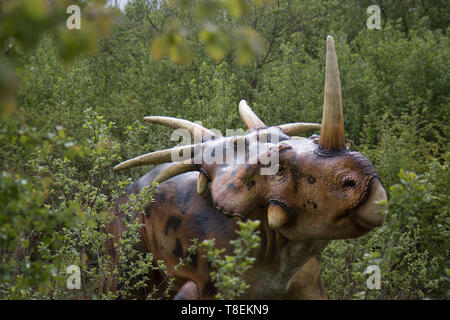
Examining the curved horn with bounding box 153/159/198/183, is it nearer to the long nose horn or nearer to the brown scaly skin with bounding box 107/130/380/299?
the brown scaly skin with bounding box 107/130/380/299

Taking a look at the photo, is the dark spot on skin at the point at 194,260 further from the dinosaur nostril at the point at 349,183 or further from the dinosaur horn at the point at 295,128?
the dinosaur nostril at the point at 349,183

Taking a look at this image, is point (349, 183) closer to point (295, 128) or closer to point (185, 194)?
point (295, 128)

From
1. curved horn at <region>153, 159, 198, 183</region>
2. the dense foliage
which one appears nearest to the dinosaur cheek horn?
the dense foliage

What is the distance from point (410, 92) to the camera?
11.7 m

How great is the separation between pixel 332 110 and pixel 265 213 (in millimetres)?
972

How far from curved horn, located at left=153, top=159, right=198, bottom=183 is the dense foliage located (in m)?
0.26

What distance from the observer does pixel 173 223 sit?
16.1 ft

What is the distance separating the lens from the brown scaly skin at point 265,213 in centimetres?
353

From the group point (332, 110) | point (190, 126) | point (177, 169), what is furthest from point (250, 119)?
point (332, 110)

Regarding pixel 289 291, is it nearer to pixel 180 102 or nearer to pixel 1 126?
pixel 1 126

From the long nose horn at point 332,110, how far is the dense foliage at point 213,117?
0.49 metres

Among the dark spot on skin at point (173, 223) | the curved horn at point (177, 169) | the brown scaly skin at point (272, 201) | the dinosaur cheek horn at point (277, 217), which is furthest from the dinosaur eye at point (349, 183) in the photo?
the dark spot on skin at point (173, 223)

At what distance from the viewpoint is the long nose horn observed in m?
3.53
